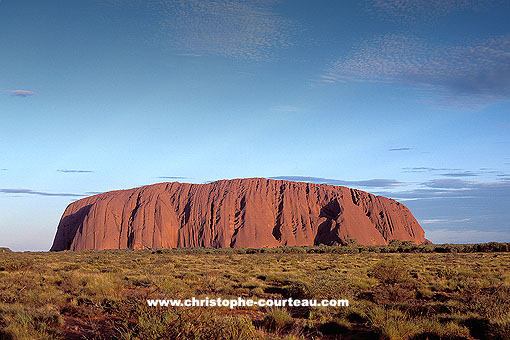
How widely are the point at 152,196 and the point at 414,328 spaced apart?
81623 mm

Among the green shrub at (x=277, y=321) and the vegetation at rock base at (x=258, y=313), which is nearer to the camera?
the vegetation at rock base at (x=258, y=313)

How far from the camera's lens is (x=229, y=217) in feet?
263

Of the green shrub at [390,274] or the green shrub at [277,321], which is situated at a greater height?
the green shrub at [390,274]

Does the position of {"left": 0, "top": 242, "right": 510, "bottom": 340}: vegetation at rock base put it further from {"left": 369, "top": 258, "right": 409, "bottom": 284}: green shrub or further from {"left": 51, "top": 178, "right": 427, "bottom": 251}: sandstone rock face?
{"left": 51, "top": 178, "right": 427, "bottom": 251}: sandstone rock face

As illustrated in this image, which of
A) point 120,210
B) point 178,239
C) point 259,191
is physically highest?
point 259,191

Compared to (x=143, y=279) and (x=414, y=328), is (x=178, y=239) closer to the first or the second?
(x=143, y=279)

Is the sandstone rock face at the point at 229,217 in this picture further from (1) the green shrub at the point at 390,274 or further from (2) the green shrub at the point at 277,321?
(2) the green shrub at the point at 277,321

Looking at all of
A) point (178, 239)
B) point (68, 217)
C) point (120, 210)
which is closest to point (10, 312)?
point (178, 239)

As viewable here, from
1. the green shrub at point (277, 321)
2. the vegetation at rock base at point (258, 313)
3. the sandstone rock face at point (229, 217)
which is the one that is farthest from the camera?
the sandstone rock face at point (229, 217)

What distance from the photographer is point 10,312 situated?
8.13 m

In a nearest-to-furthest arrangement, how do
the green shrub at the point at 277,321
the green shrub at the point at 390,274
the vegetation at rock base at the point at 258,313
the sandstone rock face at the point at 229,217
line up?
the vegetation at rock base at the point at 258,313
the green shrub at the point at 277,321
the green shrub at the point at 390,274
the sandstone rock face at the point at 229,217

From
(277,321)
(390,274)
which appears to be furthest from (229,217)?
(277,321)

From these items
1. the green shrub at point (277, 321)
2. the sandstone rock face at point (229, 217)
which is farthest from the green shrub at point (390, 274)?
the sandstone rock face at point (229, 217)

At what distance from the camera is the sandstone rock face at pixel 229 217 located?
75.4 meters
